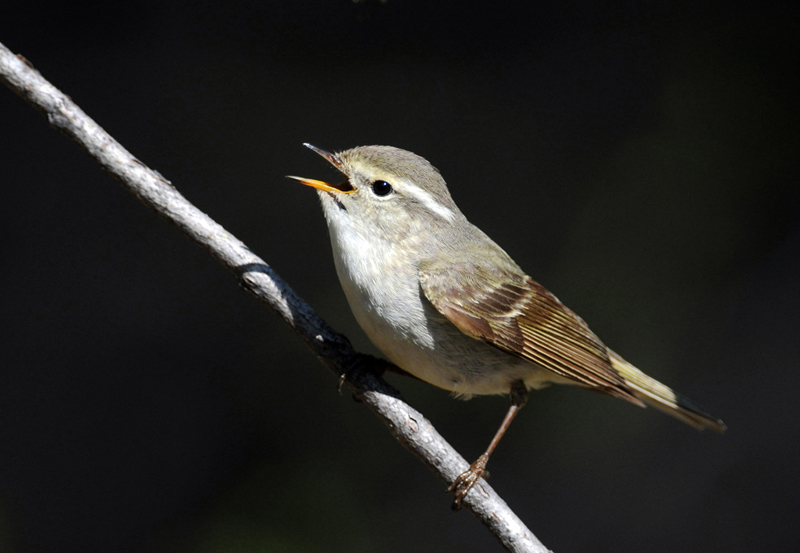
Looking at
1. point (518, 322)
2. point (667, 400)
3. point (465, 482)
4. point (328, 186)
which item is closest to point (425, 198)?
point (328, 186)

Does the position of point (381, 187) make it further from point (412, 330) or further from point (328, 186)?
point (412, 330)

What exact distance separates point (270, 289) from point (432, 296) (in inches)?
15.6

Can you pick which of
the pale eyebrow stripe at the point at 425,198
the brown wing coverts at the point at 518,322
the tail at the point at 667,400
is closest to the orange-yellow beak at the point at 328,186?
the pale eyebrow stripe at the point at 425,198

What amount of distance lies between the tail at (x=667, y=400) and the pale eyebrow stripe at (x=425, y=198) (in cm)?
69

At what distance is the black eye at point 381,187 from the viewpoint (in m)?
1.76

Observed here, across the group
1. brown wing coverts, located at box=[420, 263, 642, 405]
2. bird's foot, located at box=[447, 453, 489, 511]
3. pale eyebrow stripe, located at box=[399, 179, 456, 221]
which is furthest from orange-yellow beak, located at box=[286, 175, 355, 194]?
bird's foot, located at box=[447, 453, 489, 511]

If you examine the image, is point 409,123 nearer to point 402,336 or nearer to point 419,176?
point 419,176

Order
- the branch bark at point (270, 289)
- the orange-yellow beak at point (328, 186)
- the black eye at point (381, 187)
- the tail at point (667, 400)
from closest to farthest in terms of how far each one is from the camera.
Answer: the branch bark at point (270, 289) < the orange-yellow beak at point (328, 186) < the black eye at point (381, 187) < the tail at point (667, 400)

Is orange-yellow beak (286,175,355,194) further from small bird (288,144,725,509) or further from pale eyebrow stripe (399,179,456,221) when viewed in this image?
pale eyebrow stripe (399,179,456,221)

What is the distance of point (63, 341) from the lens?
275 cm

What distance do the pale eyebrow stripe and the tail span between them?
2.26 ft

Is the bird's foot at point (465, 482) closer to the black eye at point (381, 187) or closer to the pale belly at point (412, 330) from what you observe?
the pale belly at point (412, 330)

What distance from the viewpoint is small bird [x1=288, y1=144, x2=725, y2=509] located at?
169cm

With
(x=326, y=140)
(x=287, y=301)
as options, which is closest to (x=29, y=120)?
(x=326, y=140)
